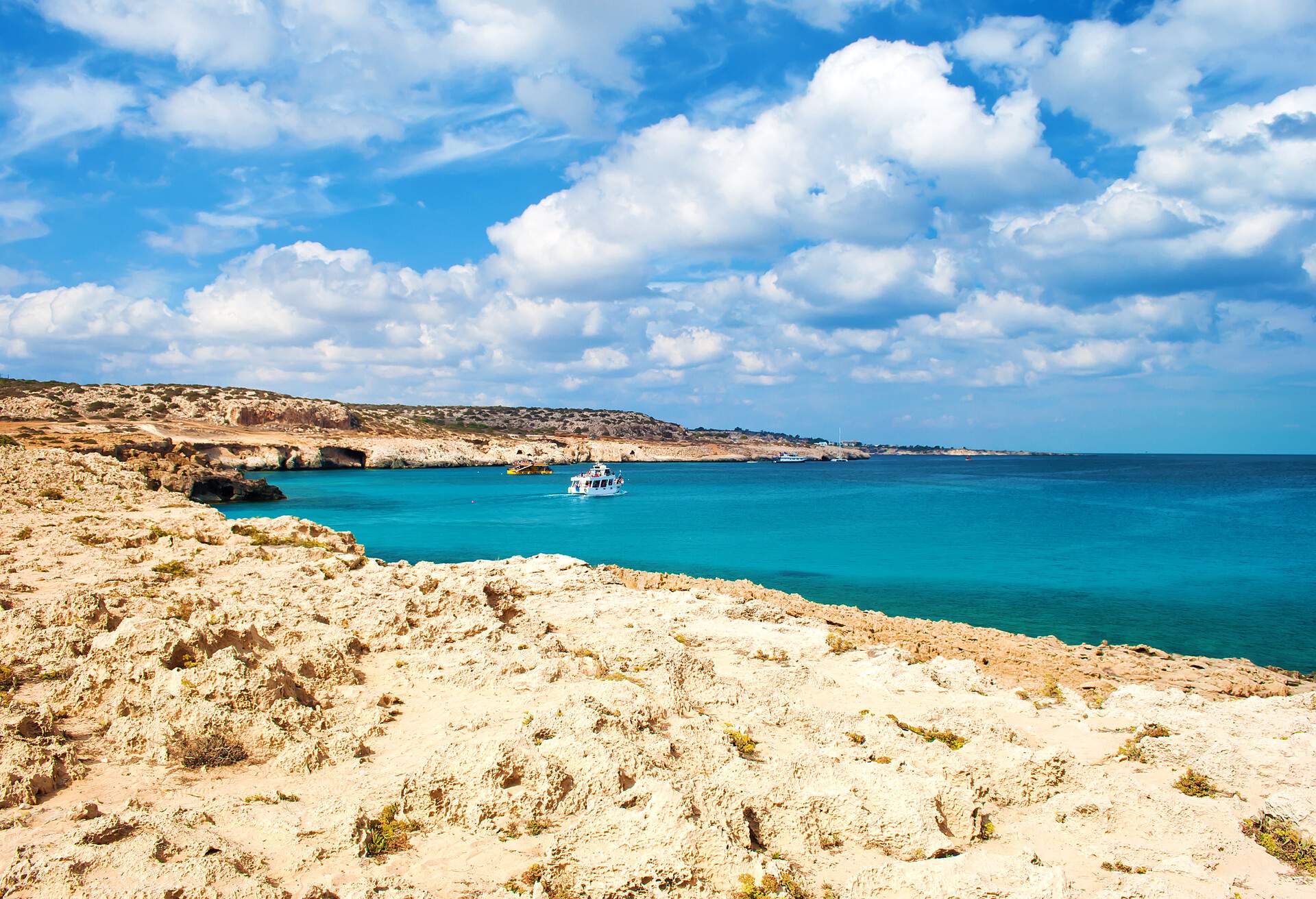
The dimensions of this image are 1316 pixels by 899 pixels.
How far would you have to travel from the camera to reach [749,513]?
60.4 metres

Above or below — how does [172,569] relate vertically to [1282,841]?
above

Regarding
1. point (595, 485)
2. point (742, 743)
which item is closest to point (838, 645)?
point (742, 743)

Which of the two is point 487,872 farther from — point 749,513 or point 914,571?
point 749,513

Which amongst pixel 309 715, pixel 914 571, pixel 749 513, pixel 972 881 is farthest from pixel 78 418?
pixel 972 881

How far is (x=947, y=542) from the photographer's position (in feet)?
143

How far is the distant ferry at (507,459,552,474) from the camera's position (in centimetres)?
10469

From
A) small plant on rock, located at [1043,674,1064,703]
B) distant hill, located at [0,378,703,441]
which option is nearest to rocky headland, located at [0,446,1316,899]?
small plant on rock, located at [1043,674,1064,703]

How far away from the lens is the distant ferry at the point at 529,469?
343 ft

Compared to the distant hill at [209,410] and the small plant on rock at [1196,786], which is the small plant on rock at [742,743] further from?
the distant hill at [209,410]

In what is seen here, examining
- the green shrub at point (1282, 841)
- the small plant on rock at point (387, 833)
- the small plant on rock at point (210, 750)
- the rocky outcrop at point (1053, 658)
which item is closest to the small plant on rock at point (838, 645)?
the rocky outcrop at point (1053, 658)

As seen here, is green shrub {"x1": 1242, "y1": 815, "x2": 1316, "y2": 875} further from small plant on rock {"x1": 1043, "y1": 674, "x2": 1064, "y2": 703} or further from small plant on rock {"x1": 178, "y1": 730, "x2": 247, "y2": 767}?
small plant on rock {"x1": 178, "y1": 730, "x2": 247, "y2": 767}

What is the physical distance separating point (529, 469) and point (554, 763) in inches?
3998

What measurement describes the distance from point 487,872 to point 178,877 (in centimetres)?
209

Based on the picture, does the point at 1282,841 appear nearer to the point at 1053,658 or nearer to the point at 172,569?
the point at 1053,658
